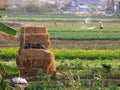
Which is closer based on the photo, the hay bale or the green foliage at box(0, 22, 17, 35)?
the green foliage at box(0, 22, 17, 35)

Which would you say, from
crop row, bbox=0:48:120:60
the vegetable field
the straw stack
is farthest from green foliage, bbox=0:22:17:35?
crop row, bbox=0:48:120:60

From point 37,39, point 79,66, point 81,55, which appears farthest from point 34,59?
point 81,55

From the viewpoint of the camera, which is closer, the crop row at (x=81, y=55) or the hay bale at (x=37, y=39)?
the hay bale at (x=37, y=39)

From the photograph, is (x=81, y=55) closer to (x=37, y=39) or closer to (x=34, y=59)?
(x=37, y=39)

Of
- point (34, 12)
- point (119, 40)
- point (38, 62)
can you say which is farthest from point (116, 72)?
point (34, 12)

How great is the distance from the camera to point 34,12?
67.4m

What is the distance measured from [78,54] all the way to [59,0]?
62.6 m

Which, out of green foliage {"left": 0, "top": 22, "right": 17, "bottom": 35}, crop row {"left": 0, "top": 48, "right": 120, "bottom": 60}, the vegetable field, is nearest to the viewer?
green foliage {"left": 0, "top": 22, "right": 17, "bottom": 35}

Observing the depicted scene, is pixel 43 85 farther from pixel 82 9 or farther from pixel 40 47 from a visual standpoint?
pixel 82 9

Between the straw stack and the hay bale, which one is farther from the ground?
the hay bale

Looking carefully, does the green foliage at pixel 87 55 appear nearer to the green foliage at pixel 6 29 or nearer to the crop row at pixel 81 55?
the crop row at pixel 81 55

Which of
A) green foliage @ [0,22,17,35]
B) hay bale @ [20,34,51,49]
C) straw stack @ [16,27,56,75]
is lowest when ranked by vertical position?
straw stack @ [16,27,56,75]

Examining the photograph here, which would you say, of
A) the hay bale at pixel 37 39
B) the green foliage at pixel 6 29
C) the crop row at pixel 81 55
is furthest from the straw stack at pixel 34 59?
the green foliage at pixel 6 29

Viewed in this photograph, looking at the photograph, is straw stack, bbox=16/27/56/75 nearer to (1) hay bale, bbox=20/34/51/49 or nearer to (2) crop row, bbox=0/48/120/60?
(1) hay bale, bbox=20/34/51/49
